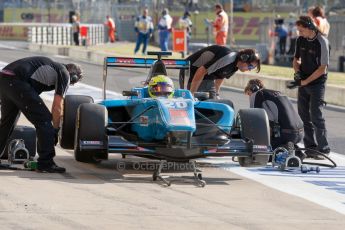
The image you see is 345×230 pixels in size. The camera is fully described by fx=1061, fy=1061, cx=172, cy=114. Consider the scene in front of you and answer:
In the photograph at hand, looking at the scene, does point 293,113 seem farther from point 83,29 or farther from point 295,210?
point 83,29

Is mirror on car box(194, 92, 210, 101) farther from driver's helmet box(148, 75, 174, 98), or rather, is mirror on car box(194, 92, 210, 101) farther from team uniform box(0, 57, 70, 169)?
team uniform box(0, 57, 70, 169)

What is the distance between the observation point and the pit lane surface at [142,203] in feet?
27.5

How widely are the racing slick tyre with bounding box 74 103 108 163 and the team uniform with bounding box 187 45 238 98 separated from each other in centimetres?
261

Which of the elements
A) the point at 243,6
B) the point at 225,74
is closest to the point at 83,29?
the point at 243,6

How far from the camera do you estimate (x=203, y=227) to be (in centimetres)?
824

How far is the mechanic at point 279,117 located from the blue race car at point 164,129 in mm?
688

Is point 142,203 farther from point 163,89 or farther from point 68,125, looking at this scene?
point 68,125

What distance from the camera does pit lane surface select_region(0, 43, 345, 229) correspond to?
8367 mm

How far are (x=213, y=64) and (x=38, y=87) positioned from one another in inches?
116

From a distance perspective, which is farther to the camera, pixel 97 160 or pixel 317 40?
pixel 317 40

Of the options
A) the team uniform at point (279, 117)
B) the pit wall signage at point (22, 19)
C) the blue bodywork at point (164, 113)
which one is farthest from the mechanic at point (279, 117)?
the pit wall signage at point (22, 19)

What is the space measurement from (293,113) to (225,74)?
4.31 ft

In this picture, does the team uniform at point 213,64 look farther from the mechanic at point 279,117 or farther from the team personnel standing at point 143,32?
the team personnel standing at point 143,32

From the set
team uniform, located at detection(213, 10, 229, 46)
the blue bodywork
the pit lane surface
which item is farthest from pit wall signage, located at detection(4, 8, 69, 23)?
the pit lane surface
